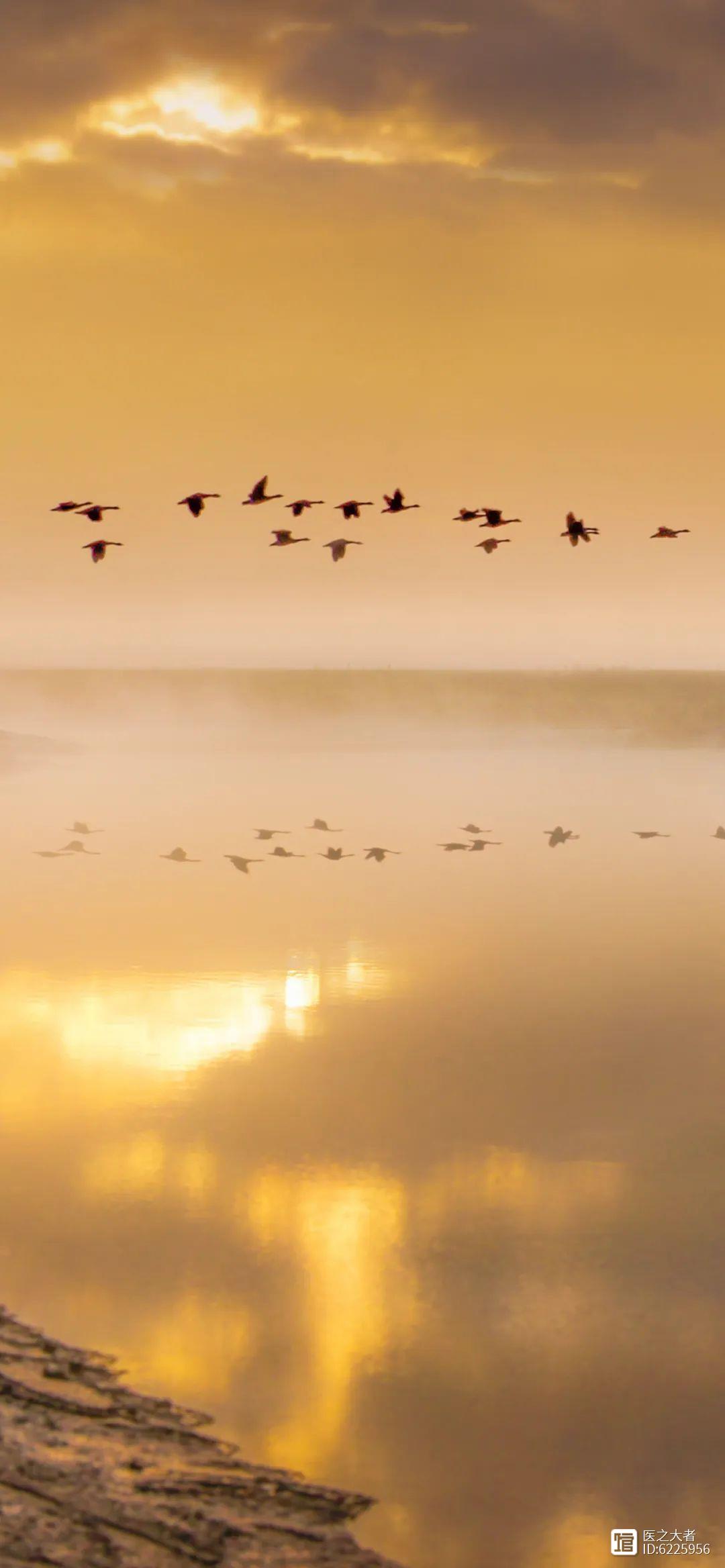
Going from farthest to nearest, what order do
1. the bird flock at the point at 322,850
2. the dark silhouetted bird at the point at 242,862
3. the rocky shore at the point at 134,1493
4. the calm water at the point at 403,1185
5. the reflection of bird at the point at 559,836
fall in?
the reflection of bird at the point at 559,836, the bird flock at the point at 322,850, the dark silhouetted bird at the point at 242,862, the calm water at the point at 403,1185, the rocky shore at the point at 134,1493

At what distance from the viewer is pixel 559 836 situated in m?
44.6

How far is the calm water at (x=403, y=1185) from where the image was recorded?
10539 millimetres

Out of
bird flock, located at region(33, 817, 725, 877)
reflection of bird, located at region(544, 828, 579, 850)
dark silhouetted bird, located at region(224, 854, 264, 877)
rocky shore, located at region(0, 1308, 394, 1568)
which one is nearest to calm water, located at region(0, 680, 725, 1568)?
rocky shore, located at region(0, 1308, 394, 1568)

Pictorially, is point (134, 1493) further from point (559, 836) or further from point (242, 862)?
point (559, 836)

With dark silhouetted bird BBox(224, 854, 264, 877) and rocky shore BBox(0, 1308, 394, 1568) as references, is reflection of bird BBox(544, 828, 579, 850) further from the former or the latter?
rocky shore BBox(0, 1308, 394, 1568)

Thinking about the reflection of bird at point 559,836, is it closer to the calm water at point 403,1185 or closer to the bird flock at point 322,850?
the bird flock at point 322,850

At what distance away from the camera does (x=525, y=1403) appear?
11.0 metres

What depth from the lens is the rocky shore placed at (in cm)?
908

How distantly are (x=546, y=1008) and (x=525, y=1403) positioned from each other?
11917 millimetres

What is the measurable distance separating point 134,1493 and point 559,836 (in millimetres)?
35745

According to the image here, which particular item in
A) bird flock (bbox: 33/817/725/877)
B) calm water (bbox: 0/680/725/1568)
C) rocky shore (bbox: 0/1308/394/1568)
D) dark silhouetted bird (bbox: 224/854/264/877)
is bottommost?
rocky shore (bbox: 0/1308/394/1568)

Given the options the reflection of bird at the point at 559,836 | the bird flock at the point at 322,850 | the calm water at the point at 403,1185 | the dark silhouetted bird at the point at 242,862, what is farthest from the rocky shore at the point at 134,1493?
the reflection of bird at the point at 559,836

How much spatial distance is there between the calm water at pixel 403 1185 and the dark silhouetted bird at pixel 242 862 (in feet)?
14.7

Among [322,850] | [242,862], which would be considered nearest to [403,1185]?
[242,862]
